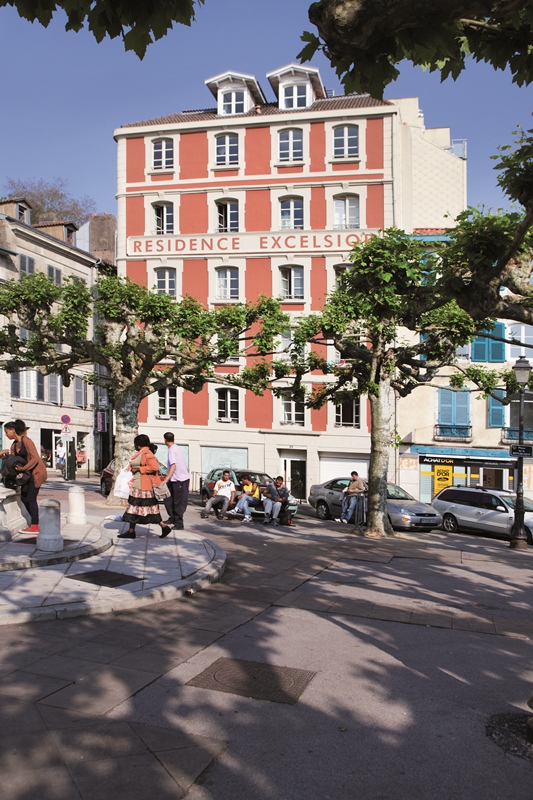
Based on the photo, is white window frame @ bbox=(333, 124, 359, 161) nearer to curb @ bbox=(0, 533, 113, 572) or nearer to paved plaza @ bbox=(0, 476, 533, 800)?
curb @ bbox=(0, 533, 113, 572)

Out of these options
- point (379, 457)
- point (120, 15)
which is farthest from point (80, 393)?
point (120, 15)

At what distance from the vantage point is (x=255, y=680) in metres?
5.78

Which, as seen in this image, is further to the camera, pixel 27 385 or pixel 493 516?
pixel 27 385

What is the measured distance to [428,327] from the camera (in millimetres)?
19328

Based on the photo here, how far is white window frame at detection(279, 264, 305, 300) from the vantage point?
120ft

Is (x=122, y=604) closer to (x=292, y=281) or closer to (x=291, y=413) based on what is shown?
(x=291, y=413)

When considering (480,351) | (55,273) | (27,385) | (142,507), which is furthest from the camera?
(55,273)

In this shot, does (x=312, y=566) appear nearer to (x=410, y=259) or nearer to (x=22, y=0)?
(x=410, y=259)

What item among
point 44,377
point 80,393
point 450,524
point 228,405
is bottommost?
point 450,524

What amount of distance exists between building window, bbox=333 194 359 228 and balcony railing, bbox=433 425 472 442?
37.5 ft

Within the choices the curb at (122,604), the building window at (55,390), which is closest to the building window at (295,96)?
the building window at (55,390)

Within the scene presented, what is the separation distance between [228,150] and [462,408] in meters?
18.4

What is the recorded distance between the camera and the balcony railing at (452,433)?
33969mm

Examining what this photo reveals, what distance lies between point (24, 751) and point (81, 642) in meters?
2.41
